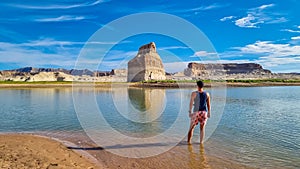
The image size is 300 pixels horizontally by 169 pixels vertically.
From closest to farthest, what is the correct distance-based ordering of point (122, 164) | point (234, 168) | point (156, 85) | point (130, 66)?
point (234, 168), point (122, 164), point (156, 85), point (130, 66)

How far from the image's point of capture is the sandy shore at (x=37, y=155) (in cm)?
682

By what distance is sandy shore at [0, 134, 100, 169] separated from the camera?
6816mm

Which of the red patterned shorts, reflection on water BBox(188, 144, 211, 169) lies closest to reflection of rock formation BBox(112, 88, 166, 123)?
the red patterned shorts

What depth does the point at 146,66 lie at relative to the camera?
321 feet

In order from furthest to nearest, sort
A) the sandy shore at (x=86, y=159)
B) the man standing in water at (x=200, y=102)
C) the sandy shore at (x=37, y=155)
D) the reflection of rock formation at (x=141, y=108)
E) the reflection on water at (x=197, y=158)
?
the reflection of rock formation at (x=141, y=108) → the man standing in water at (x=200, y=102) → the reflection on water at (x=197, y=158) → the sandy shore at (x=86, y=159) → the sandy shore at (x=37, y=155)

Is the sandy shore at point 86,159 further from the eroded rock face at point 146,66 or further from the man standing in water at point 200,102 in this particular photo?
the eroded rock face at point 146,66

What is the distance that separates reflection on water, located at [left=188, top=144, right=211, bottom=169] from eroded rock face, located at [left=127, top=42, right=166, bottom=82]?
8586 cm

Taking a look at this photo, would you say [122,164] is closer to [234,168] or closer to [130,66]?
[234,168]

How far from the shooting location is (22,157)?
24.4 ft

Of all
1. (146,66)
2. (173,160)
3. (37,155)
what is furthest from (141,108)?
(146,66)

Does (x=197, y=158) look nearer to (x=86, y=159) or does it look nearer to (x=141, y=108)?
(x=86, y=159)

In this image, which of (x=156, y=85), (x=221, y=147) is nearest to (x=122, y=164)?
(x=221, y=147)

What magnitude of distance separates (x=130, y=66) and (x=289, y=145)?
9749 centimetres

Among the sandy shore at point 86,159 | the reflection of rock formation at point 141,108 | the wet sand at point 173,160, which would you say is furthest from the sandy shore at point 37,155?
the reflection of rock formation at point 141,108
